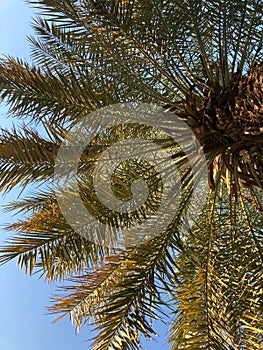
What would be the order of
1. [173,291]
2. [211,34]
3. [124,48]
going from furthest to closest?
1. [211,34]
2. [124,48]
3. [173,291]

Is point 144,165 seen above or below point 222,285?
above

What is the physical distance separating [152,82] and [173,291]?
120 inches

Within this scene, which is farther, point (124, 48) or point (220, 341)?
point (124, 48)

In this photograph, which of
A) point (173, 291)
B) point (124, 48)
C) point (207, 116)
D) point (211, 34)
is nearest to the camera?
point (173, 291)

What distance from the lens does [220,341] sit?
4.77 m

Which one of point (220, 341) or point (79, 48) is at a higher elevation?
point (79, 48)

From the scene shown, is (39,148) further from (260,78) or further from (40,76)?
(260,78)

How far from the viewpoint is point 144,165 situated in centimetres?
672

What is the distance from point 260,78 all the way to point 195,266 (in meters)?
2.32

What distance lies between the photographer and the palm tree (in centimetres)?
522

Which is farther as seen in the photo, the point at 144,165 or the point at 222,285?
the point at 144,165

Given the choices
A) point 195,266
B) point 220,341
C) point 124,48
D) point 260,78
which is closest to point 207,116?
point 260,78

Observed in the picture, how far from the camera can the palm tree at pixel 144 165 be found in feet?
17.1

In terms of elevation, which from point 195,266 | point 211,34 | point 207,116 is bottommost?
point 195,266
